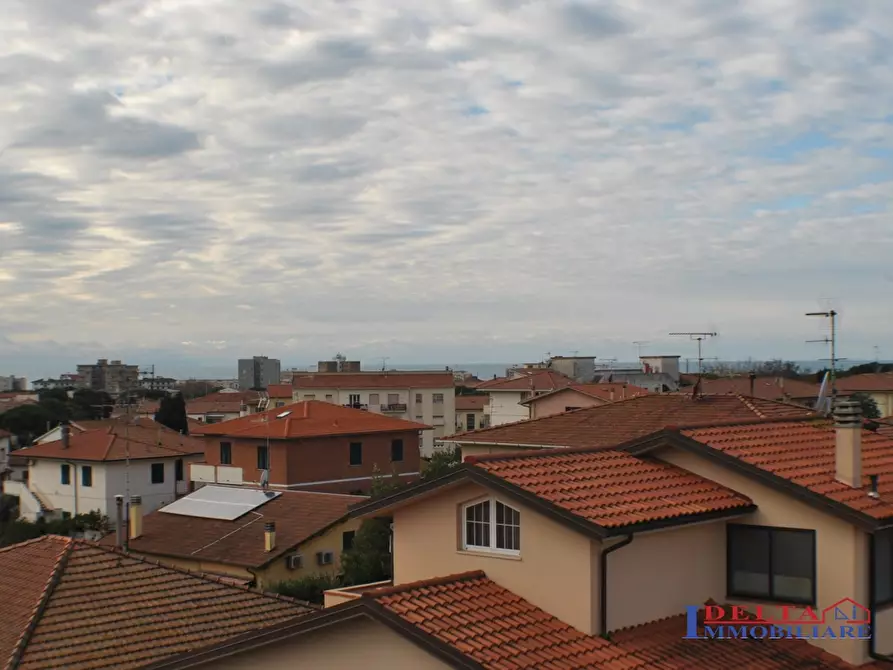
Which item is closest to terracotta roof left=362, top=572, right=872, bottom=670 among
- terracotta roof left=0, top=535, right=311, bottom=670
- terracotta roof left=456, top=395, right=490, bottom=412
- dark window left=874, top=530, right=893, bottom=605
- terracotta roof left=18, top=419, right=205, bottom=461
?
dark window left=874, top=530, right=893, bottom=605

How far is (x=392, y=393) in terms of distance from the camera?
278 ft

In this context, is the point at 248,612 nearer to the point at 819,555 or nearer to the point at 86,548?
the point at 86,548

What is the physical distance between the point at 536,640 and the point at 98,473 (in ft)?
155

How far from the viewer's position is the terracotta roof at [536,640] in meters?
9.61

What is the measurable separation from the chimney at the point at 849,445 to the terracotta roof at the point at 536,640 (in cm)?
211

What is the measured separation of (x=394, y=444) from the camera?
5709cm

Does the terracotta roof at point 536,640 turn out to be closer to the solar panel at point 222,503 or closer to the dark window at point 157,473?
the solar panel at point 222,503

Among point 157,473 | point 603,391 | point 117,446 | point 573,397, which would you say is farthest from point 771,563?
point 157,473

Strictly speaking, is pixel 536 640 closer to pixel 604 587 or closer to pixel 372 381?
pixel 604 587

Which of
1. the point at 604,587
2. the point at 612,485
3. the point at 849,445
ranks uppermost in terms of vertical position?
the point at 849,445

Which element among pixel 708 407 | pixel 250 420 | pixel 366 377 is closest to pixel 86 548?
pixel 708 407

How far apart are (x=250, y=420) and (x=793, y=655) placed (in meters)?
47.0

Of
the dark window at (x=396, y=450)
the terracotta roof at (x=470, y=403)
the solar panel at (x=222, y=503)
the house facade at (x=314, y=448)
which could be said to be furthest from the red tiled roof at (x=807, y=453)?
the terracotta roof at (x=470, y=403)

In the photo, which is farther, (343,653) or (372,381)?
(372,381)
